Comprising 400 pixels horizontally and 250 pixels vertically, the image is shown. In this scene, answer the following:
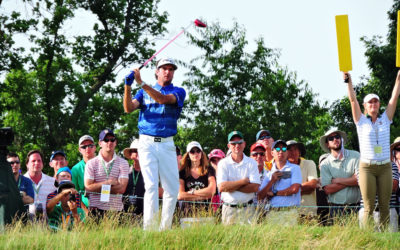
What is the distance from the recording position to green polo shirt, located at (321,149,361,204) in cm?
944

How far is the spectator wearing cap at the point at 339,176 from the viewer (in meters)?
9.42

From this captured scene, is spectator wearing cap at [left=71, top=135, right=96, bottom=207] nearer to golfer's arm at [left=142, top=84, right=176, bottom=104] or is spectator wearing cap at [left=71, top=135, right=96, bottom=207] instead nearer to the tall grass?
the tall grass

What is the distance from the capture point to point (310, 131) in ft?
78.9

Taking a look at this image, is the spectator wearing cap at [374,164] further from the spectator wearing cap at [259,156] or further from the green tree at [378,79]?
the green tree at [378,79]

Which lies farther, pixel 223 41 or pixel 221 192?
pixel 223 41

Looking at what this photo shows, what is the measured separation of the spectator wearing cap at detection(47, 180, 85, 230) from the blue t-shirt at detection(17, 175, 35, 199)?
1.68ft

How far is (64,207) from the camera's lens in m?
8.59

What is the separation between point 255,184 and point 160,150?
233 cm

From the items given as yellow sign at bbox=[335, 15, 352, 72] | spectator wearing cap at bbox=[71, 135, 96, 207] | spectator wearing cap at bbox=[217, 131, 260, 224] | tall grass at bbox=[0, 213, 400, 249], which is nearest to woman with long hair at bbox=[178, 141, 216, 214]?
spectator wearing cap at bbox=[217, 131, 260, 224]

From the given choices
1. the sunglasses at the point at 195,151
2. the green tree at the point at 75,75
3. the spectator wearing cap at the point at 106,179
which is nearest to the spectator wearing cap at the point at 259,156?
the sunglasses at the point at 195,151

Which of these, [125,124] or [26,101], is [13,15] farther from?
[125,124]

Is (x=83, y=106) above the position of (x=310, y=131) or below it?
above

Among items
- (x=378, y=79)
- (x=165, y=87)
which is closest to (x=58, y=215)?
(x=165, y=87)

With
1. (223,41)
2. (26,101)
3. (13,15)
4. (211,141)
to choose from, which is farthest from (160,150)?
(26,101)
